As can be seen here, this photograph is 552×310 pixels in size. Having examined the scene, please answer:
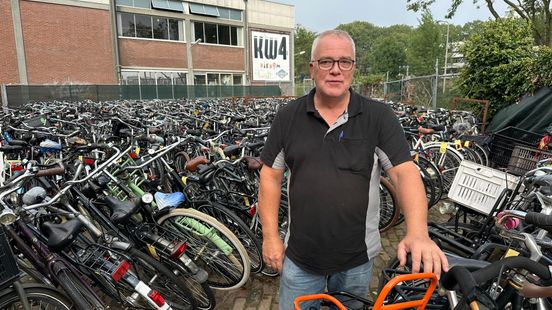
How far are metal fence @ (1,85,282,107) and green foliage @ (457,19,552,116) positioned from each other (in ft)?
50.4

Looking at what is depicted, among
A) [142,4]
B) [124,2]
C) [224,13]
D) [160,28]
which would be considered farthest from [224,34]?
[124,2]

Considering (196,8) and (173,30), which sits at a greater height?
(196,8)

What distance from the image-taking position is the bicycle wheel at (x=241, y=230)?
311cm

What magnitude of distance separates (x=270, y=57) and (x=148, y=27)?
10735mm

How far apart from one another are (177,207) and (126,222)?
1.51 feet

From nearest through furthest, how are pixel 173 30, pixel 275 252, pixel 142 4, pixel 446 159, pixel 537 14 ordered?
1. pixel 275 252
2. pixel 446 159
3. pixel 537 14
4. pixel 142 4
5. pixel 173 30

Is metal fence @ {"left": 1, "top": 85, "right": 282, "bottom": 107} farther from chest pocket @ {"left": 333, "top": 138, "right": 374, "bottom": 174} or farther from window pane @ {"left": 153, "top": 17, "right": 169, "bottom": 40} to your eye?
chest pocket @ {"left": 333, "top": 138, "right": 374, "bottom": 174}

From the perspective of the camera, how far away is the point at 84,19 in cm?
A: 2197

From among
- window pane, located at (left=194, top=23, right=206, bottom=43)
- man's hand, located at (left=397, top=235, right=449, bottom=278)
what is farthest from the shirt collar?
window pane, located at (left=194, top=23, right=206, bottom=43)

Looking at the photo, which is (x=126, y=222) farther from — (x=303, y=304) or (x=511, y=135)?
(x=511, y=135)

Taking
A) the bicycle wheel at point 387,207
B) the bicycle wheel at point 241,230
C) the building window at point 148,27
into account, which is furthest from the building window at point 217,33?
the bicycle wheel at point 241,230

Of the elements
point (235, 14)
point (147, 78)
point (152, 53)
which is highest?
point (235, 14)

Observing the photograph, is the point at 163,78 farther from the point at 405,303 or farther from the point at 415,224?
the point at 405,303

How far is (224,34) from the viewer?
2884cm
